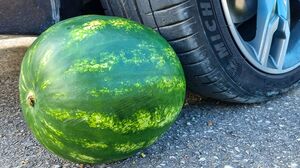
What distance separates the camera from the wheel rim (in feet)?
7.99

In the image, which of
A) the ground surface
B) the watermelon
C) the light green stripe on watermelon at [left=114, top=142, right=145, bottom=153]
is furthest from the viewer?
the ground surface

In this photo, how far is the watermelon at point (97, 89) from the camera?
66.5 inches

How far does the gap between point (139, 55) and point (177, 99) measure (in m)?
0.24

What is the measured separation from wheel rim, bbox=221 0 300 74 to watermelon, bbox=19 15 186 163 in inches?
24.7

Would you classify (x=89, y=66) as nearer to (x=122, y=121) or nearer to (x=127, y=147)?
(x=122, y=121)

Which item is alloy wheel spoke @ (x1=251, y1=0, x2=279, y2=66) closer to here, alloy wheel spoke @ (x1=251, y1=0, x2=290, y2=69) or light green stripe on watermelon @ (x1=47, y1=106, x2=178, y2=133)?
alloy wheel spoke @ (x1=251, y1=0, x2=290, y2=69)

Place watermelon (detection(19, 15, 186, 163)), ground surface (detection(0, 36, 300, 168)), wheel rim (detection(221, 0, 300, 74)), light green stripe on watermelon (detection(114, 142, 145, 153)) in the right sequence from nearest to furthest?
watermelon (detection(19, 15, 186, 163)) < light green stripe on watermelon (detection(114, 142, 145, 153)) < ground surface (detection(0, 36, 300, 168)) < wheel rim (detection(221, 0, 300, 74))

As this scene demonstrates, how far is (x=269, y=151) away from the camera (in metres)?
2.15

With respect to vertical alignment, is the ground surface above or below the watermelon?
below

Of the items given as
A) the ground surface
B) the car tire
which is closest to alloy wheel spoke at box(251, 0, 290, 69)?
the car tire

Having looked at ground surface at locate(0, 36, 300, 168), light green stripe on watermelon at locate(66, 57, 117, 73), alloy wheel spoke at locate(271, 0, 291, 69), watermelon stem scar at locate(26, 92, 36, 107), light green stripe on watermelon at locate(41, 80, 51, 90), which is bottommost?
ground surface at locate(0, 36, 300, 168)

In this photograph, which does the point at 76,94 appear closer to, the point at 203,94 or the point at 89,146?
the point at 89,146

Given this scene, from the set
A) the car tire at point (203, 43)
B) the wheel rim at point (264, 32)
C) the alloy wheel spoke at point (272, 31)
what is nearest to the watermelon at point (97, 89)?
the car tire at point (203, 43)

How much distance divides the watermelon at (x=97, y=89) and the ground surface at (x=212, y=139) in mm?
270
